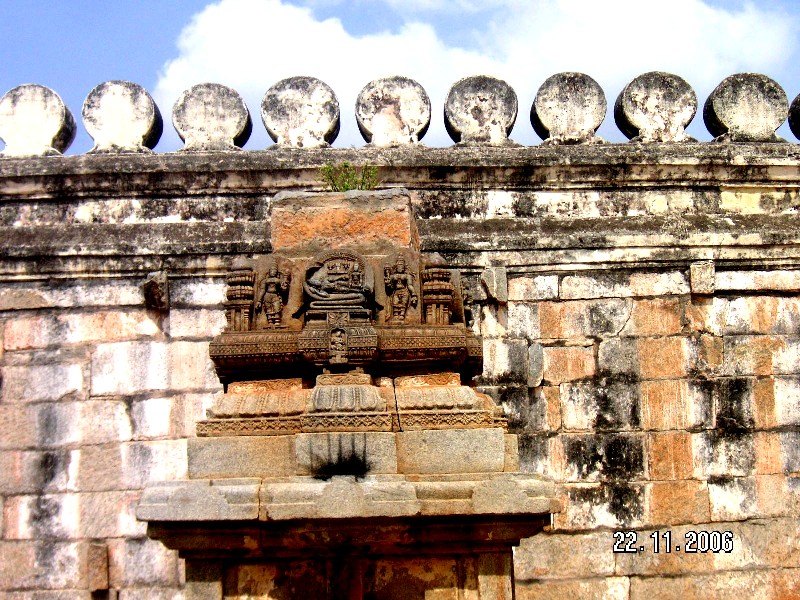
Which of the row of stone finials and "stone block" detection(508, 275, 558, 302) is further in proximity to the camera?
the row of stone finials

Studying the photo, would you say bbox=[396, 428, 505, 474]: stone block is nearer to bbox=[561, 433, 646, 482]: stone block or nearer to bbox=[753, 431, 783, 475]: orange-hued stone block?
bbox=[561, 433, 646, 482]: stone block

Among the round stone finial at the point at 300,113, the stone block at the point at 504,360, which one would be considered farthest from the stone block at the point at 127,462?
the round stone finial at the point at 300,113

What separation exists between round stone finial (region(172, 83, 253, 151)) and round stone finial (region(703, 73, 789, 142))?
14.3ft

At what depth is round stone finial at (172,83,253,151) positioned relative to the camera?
9.02 m

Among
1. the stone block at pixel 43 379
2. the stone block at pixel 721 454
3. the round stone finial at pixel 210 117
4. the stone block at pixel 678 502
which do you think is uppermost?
the round stone finial at pixel 210 117

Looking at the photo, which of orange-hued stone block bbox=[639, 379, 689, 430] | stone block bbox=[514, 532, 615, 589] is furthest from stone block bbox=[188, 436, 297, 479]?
orange-hued stone block bbox=[639, 379, 689, 430]

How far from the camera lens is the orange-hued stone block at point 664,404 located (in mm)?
8383

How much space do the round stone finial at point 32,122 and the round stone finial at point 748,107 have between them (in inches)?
236

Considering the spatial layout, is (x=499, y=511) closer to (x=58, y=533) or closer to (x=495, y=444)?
(x=495, y=444)

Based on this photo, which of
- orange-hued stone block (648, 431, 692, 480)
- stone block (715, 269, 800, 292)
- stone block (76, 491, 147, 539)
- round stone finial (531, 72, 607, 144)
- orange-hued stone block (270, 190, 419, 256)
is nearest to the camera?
orange-hued stone block (270, 190, 419, 256)

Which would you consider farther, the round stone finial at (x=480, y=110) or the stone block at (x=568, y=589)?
the round stone finial at (x=480, y=110)

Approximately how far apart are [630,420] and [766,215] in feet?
7.47

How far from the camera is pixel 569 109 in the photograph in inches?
362

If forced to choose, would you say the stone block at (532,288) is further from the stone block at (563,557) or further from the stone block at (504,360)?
the stone block at (563,557)
